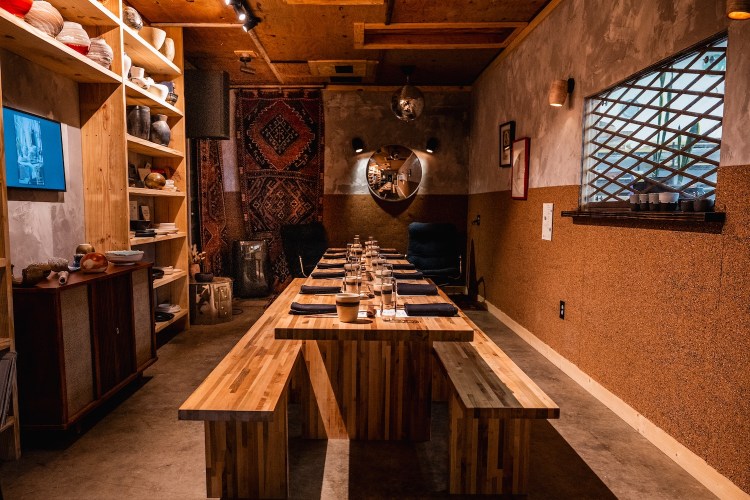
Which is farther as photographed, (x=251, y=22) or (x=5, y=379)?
(x=251, y=22)

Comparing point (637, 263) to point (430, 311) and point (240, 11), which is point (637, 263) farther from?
point (240, 11)

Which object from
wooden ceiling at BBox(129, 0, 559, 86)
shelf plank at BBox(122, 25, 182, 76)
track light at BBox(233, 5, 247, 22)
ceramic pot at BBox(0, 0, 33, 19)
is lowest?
ceramic pot at BBox(0, 0, 33, 19)

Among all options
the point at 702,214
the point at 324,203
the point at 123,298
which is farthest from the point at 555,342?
the point at 324,203

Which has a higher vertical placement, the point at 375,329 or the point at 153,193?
the point at 153,193

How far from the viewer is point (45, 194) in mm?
2975

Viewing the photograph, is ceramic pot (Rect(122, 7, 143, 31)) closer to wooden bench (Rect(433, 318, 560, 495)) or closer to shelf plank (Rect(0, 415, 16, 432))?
shelf plank (Rect(0, 415, 16, 432))

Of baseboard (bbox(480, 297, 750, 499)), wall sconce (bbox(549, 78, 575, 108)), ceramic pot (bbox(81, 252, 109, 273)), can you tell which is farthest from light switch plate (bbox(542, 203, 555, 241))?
ceramic pot (bbox(81, 252, 109, 273))

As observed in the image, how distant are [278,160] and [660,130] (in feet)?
16.8

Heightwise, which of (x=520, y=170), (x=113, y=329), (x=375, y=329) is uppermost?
(x=520, y=170)

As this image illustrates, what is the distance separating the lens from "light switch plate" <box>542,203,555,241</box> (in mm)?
3832

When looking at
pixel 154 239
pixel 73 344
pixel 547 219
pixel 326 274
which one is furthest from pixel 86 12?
pixel 547 219

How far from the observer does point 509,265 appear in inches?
195

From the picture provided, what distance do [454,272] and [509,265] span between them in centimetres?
95

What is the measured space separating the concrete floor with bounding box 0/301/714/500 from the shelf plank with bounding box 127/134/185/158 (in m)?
1.90
